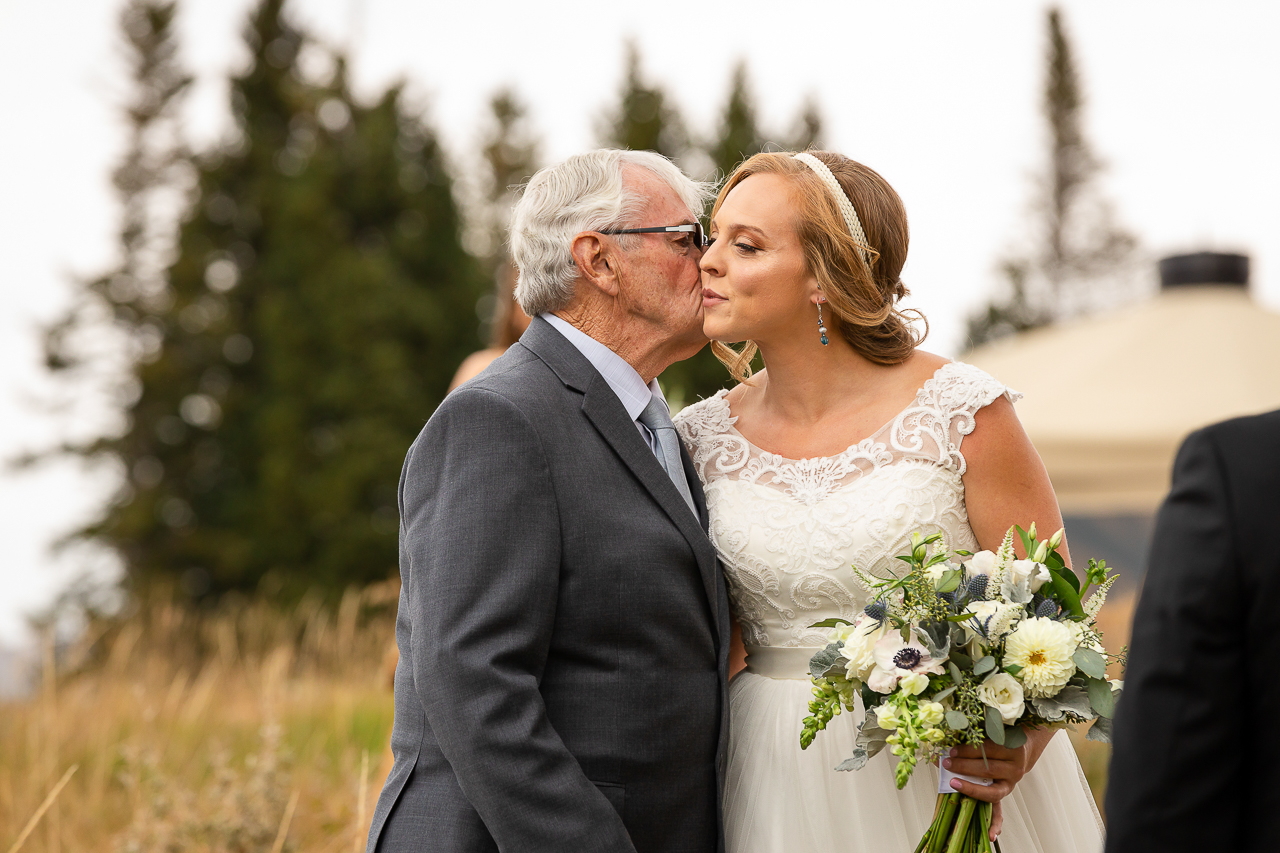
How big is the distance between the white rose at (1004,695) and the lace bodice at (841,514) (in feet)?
1.88

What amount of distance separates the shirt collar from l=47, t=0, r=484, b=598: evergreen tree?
14.3 m

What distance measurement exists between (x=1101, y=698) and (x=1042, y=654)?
15 centimetres

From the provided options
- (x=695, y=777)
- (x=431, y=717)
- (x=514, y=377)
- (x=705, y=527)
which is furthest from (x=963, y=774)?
(x=514, y=377)

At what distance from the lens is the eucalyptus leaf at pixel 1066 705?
7.44ft

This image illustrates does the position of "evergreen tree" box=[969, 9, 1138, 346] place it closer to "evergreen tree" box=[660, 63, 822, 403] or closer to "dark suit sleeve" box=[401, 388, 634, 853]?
"evergreen tree" box=[660, 63, 822, 403]

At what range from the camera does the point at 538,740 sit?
7.29 feet

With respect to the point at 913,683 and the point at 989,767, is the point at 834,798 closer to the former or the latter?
the point at 989,767

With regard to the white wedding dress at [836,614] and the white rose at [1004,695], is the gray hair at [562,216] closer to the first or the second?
the white wedding dress at [836,614]

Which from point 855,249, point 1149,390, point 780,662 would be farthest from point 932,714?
point 1149,390

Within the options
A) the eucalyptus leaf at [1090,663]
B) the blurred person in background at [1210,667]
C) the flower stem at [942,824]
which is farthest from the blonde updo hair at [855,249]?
the blurred person in background at [1210,667]

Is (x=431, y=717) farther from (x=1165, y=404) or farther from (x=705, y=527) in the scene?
(x=1165, y=404)

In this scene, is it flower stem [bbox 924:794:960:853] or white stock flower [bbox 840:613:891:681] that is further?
flower stem [bbox 924:794:960:853]

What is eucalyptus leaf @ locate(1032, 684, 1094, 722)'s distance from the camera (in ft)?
7.44

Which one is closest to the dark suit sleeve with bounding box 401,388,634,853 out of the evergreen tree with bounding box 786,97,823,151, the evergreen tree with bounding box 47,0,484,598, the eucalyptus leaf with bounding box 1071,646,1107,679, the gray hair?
the gray hair
